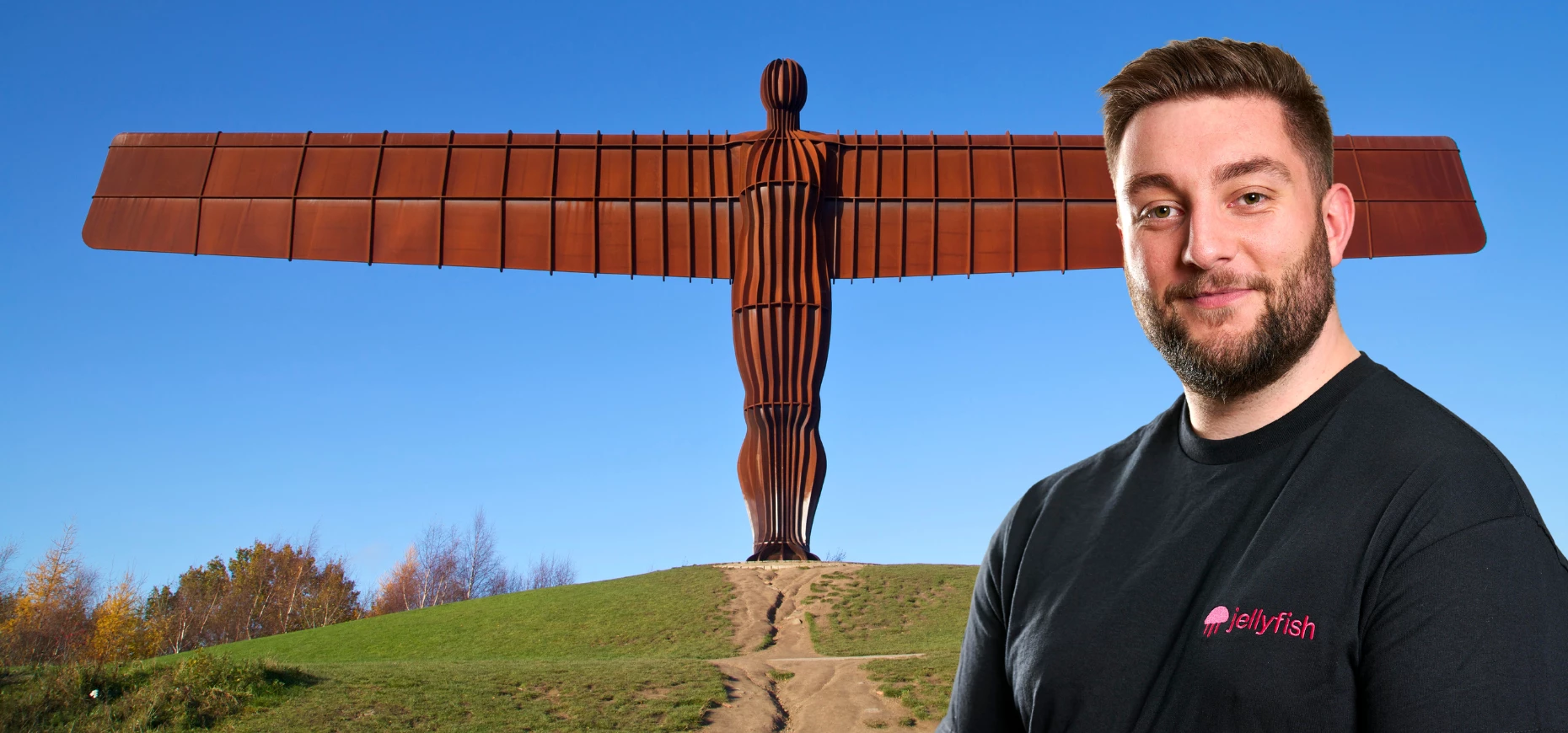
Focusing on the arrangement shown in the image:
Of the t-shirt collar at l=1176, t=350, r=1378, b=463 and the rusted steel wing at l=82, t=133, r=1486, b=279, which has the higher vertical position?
the rusted steel wing at l=82, t=133, r=1486, b=279

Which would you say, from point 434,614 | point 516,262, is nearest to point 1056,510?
point 516,262

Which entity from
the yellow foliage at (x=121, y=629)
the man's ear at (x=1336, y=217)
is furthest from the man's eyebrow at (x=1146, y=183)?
the yellow foliage at (x=121, y=629)

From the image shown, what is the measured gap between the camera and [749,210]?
20906 mm

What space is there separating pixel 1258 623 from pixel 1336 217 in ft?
2.41

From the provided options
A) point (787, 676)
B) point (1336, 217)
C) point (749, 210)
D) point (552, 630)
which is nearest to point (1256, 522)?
point (1336, 217)

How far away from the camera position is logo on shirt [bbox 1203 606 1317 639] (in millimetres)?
1465

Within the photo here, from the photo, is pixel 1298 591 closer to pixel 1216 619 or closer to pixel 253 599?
pixel 1216 619

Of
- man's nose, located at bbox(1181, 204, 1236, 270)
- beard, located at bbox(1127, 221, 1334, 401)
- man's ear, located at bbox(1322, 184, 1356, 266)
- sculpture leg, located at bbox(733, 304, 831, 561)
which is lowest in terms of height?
beard, located at bbox(1127, 221, 1334, 401)

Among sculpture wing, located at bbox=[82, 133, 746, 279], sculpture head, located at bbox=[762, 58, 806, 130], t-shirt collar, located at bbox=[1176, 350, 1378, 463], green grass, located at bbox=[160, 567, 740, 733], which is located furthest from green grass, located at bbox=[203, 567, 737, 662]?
t-shirt collar, located at bbox=[1176, 350, 1378, 463]

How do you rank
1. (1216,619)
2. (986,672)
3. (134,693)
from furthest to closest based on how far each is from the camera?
1. (134,693)
2. (986,672)
3. (1216,619)

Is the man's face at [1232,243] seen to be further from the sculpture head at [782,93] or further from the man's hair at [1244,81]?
the sculpture head at [782,93]

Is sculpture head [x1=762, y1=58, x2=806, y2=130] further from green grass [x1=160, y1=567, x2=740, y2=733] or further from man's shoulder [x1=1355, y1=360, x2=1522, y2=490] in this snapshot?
man's shoulder [x1=1355, y1=360, x2=1522, y2=490]

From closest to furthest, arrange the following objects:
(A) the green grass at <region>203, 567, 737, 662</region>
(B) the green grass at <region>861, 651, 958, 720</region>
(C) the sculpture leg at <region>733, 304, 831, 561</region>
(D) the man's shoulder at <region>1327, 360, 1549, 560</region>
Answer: (D) the man's shoulder at <region>1327, 360, 1549, 560</region> < (B) the green grass at <region>861, 651, 958, 720</region> < (A) the green grass at <region>203, 567, 737, 662</region> < (C) the sculpture leg at <region>733, 304, 831, 561</region>

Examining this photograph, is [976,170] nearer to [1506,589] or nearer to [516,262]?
[516,262]
